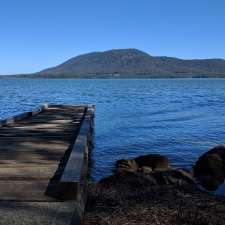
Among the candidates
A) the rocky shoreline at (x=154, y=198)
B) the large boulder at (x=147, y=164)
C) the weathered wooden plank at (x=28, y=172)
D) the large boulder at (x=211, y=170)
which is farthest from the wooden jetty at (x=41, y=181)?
the large boulder at (x=211, y=170)

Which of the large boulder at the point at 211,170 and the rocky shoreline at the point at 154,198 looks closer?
the rocky shoreline at the point at 154,198

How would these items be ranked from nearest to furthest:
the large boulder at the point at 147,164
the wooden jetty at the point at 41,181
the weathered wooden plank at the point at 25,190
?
the wooden jetty at the point at 41,181
the weathered wooden plank at the point at 25,190
the large boulder at the point at 147,164

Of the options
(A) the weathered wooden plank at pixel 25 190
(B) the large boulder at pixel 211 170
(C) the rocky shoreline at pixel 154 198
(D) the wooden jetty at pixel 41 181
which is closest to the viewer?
(D) the wooden jetty at pixel 41 181

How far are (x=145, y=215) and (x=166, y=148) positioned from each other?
40.8ft

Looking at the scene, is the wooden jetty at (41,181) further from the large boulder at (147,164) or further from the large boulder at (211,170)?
the large boulder at (211,170)

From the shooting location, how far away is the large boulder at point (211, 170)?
496 inches

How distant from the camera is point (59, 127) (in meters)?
15.5

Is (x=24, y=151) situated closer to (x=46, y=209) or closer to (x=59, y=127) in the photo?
(x=46, y=209)

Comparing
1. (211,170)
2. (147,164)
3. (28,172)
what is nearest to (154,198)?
→ (28,172)

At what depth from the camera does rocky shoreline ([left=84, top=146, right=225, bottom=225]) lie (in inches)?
280

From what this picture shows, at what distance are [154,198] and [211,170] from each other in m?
5.20

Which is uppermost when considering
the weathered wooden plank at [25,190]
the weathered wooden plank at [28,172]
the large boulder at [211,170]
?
the weathered wooden plank at [25,190]

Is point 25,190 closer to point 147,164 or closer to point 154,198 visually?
point 154,198

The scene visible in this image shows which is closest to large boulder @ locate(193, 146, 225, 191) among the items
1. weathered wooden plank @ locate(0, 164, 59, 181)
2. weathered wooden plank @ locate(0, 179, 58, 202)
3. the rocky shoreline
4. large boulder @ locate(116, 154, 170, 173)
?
the rocky shoreline
